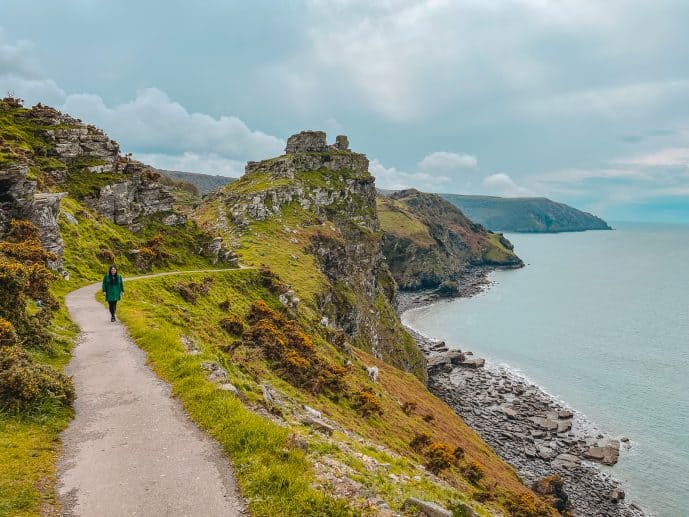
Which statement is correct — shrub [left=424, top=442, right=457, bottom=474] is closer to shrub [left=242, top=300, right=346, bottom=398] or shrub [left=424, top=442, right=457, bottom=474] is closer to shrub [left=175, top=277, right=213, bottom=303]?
shrub [left=242, top=300, right=346, bottom=398]

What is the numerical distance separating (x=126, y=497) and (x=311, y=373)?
2413cm

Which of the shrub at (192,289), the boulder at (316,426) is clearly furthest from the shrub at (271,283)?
the boulder at (316,426)

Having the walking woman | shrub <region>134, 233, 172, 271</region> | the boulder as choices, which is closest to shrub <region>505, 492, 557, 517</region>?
the boulder

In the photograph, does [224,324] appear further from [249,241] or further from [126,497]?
[249,241]

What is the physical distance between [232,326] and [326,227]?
237 ft

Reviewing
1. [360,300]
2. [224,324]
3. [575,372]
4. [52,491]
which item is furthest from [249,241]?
[575,372]

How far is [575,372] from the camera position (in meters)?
103

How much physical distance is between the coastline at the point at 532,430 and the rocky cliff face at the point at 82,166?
219 feet

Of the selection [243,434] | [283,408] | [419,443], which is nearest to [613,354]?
[419,443]

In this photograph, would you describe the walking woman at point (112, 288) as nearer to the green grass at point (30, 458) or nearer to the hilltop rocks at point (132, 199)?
the green grass at point (30, 458)

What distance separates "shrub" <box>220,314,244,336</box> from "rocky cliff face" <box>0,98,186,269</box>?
2243 centimetres

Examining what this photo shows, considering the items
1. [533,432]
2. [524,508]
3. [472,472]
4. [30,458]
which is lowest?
[533,432]

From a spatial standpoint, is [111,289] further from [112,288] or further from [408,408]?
[408,408]

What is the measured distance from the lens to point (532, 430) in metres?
77.2
